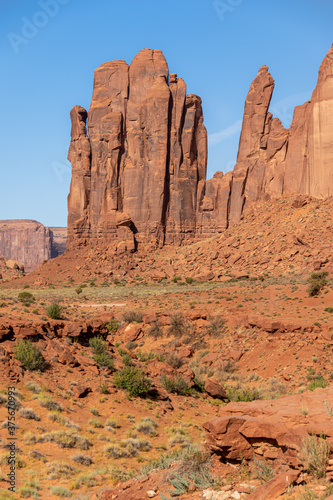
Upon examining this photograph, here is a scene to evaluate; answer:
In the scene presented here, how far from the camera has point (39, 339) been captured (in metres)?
17.6

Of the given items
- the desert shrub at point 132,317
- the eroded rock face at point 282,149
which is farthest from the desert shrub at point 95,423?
the eroded rock face at point 282,149

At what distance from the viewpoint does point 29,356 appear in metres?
15.4

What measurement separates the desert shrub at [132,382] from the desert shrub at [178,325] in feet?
40.3

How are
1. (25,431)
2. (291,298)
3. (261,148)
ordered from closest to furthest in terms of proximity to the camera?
(25,431) < (291,298) < (261,148)

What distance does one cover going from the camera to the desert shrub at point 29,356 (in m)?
15.4

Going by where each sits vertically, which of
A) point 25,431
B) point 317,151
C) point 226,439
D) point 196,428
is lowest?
point 196,428

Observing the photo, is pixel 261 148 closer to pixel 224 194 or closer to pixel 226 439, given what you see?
pixel 224 194

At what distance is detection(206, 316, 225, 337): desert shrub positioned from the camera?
28.6 metres

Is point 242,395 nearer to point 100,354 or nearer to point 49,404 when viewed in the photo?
point 100,354

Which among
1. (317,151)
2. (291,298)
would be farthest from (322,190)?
(291,298)

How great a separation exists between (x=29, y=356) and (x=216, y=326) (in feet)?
51.0

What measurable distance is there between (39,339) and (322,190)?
52.3 metres

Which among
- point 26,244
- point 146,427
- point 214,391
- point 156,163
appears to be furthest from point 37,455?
point 26,244

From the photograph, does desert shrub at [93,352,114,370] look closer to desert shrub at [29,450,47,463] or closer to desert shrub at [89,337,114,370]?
desert shrub at [89,337,114,370]
